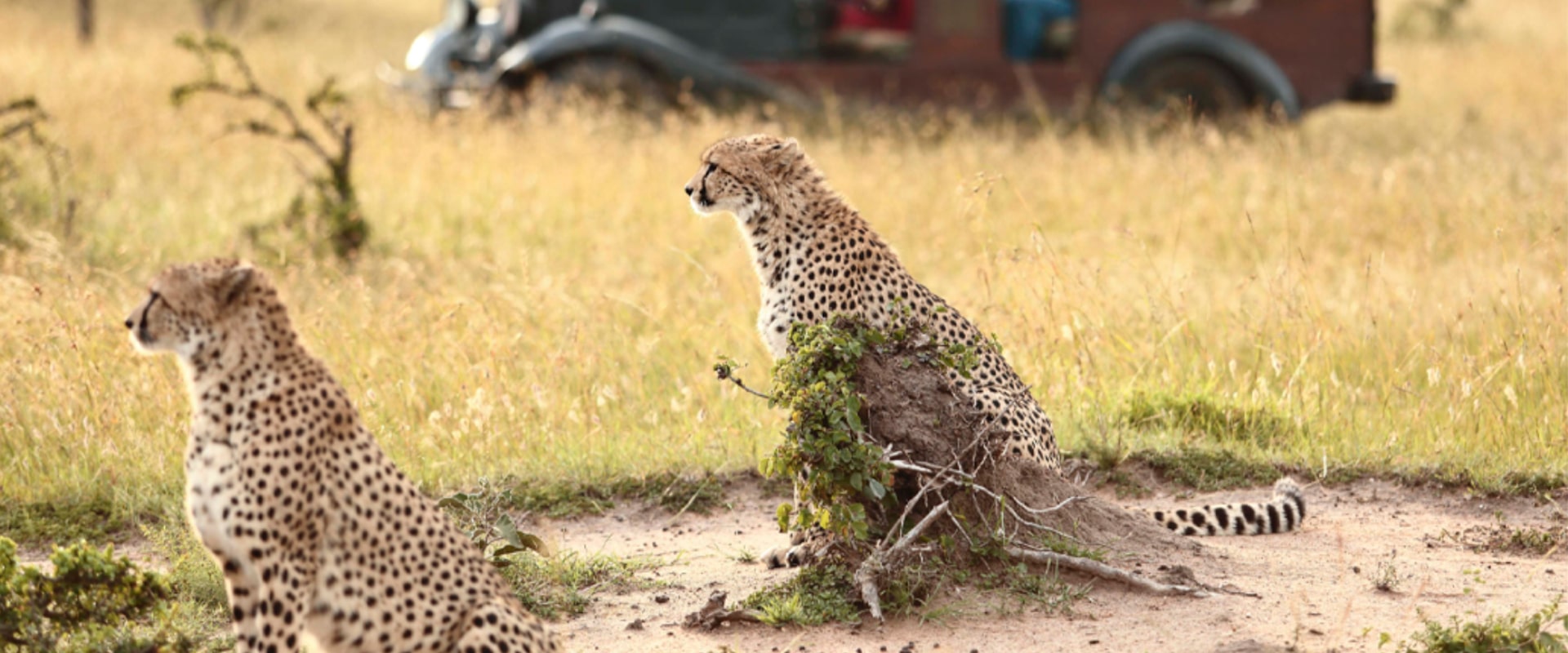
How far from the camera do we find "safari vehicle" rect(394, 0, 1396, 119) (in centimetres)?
1183

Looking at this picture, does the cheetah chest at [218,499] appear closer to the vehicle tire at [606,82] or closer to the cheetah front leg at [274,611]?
the cheetah front leg at [274,611]

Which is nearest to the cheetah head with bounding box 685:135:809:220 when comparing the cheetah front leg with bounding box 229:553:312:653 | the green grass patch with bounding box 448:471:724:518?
the green grass patch with bounding box 448:471:724:518

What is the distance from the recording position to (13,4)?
20.7m

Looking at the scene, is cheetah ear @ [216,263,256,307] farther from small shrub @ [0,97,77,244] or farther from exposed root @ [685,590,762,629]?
small shrub @ [0,97,77,244]

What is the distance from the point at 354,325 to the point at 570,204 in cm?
320

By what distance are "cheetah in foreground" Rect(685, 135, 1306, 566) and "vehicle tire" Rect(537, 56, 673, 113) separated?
696 cm

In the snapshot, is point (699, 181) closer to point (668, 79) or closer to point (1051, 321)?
point (1051, 321)

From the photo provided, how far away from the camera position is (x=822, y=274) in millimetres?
4746

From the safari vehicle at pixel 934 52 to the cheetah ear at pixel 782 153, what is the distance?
267 inches

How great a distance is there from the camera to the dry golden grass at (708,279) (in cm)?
551

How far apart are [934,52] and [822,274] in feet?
25.2

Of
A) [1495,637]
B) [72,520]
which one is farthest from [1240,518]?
[72,520]

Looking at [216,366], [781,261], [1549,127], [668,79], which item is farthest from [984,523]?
[1549,127]

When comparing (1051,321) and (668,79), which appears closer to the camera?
(1051,321)
